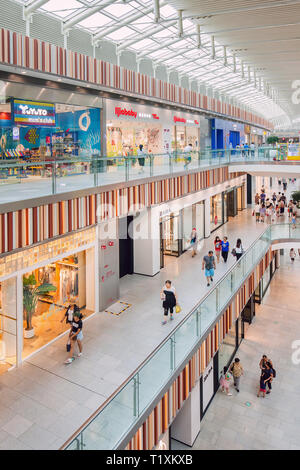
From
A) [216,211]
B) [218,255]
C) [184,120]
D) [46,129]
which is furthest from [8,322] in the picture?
[184,120]

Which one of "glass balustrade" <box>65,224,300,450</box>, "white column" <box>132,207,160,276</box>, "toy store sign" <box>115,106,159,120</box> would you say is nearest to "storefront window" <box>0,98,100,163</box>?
"toy store sign" <box>115,106,159,120</box>

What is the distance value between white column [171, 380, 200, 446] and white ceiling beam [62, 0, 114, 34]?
1359 cm

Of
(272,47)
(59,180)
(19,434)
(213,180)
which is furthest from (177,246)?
(272,47)

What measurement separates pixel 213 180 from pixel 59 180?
11735 millimetres

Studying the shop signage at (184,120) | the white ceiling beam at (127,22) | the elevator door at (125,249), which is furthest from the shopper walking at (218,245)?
the shop signage at (184,120)

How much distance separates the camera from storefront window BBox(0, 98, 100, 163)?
13.1 m

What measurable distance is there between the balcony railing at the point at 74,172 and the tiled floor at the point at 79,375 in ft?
12.3

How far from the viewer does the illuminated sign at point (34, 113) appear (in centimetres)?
1318

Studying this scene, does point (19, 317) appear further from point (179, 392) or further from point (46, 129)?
point (46, 129)

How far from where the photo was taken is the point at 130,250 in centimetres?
1414

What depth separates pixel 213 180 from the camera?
18734 mm

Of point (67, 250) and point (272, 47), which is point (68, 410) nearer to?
point (67, 250)

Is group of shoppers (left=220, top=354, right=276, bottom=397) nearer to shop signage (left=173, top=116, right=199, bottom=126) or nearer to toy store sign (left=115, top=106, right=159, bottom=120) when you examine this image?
toy store sign (left=115, top=106, right=159, bottom=120)

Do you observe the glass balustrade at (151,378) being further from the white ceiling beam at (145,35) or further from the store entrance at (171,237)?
the white ceiling beam at (145,35)
